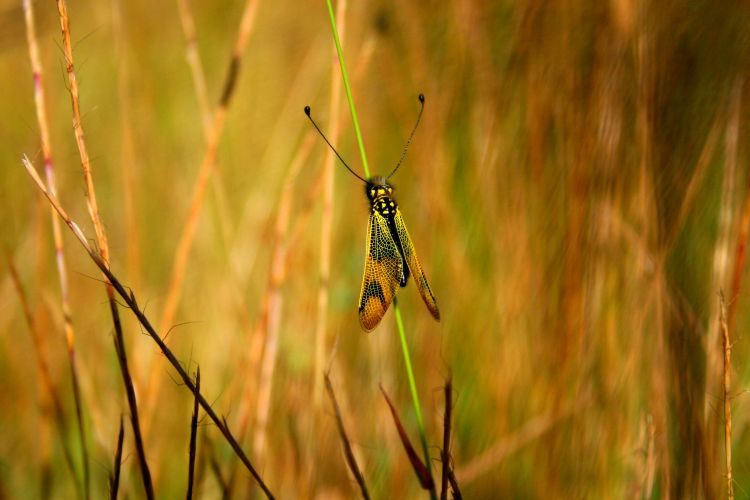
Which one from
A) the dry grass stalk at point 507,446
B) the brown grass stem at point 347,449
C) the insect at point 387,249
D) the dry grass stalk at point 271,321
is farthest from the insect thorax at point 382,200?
the dry grass stalk at point 507,446

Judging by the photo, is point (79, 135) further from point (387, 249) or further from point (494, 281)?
point (494, 281)

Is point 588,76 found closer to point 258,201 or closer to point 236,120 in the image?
point 258,201

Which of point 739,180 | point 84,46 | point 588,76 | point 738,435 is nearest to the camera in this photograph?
point 738,435

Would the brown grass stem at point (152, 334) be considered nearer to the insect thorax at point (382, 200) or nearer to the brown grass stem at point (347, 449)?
the brown grass stem at point (347, 449)

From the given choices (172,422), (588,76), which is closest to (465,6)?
(588,76)

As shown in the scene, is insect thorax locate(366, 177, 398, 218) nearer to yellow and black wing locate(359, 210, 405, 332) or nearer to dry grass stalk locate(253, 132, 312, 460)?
yellow and black wing locate(359, 210, 405, 332)

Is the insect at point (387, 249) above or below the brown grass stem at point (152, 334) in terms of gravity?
above
